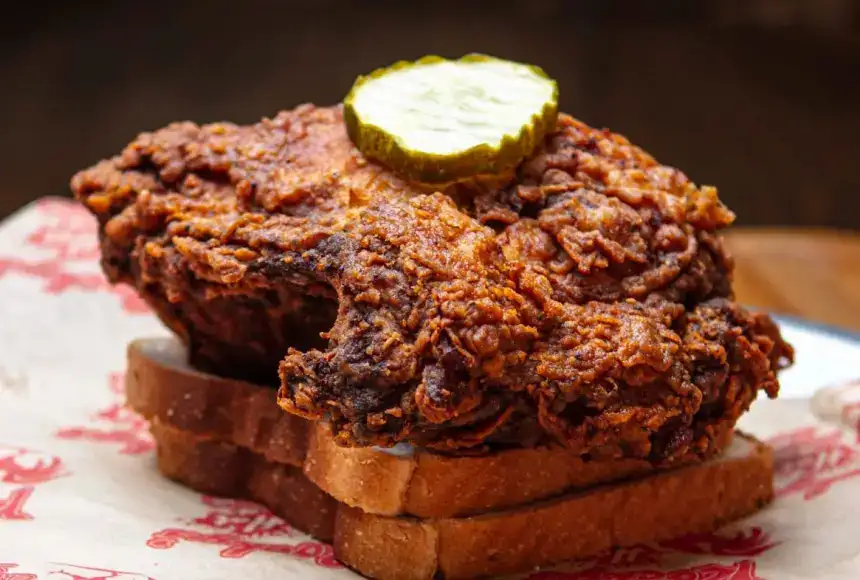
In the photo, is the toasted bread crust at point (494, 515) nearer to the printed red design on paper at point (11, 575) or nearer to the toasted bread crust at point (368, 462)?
the toasted bread crust at point (368, 462)

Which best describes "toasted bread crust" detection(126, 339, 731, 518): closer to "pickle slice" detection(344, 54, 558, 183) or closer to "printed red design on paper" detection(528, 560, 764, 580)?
"printed red design on paper" detection(528, 560, 764, 580)

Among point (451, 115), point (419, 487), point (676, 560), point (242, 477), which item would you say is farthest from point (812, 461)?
point (242, 477)

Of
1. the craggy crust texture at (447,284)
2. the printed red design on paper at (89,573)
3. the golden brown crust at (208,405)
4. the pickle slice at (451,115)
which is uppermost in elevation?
the pickle slice at (451,115)

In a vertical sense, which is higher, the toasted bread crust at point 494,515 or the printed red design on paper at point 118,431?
the toasted bread crust at point 494,515

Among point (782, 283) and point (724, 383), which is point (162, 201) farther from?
point (782, 283)

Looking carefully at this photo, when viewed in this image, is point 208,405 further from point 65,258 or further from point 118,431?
point 65,258

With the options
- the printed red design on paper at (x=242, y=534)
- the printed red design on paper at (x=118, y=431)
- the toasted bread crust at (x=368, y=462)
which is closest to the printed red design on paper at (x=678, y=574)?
the toasted bread crust at (x=368, y=462)

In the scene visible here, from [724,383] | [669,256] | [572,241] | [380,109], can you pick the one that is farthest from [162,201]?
[724,383]
